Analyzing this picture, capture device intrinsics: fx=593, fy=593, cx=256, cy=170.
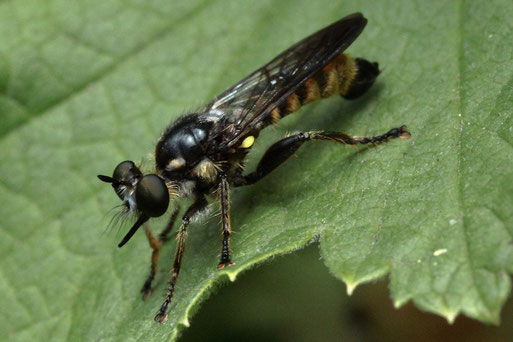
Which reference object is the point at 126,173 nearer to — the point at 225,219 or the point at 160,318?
the point at 225,219

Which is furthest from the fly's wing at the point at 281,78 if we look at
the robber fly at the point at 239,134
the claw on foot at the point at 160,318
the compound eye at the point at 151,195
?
the claw on foot at the point at 160,318

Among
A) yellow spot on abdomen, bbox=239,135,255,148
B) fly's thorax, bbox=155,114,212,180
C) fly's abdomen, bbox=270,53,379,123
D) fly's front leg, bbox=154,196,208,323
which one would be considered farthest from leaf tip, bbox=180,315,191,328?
fly's abdomen, bbox=270,53,379,123

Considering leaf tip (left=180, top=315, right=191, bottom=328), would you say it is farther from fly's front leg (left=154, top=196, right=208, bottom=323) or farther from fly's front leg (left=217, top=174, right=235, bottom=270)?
fly's front leg (left=217, top=174, right=235, bottom=270)

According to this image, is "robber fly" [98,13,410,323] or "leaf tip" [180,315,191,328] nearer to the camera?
"leaf tip" [180,315,191,328]

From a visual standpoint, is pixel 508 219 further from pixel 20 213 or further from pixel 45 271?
pixel 20 213

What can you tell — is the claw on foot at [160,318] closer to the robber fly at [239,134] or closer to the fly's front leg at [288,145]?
the robber fly at [239,134]

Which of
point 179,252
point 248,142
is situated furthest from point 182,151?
point 179,252
